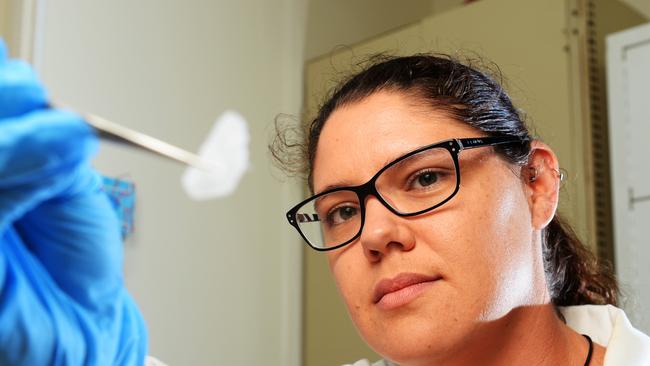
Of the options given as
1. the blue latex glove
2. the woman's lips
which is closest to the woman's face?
the woman's lips

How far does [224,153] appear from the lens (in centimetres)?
231

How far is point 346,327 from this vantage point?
2.43 metres

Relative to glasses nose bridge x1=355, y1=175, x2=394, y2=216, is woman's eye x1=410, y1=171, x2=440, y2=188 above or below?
above

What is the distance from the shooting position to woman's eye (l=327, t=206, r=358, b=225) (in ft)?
3.88

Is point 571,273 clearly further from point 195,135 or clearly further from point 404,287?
point 195,135

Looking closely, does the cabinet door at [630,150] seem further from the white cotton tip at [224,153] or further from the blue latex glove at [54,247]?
the blue latex glove at [54,247]

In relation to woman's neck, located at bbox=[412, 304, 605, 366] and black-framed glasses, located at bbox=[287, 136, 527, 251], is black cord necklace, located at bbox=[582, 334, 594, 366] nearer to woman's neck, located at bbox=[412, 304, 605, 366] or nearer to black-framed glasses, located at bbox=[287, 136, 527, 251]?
woman's neck, located at bbox=[412, 304, 605, 366]

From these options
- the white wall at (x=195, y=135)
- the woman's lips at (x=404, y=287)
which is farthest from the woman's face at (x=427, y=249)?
the white wall at (x=195, y=135)

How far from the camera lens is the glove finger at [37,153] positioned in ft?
1.82

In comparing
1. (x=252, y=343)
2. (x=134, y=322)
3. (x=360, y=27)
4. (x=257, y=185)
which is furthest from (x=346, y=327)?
(x=134, y=322)

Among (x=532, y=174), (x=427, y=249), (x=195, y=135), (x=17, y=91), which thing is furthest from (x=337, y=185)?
(x=195, y=135)

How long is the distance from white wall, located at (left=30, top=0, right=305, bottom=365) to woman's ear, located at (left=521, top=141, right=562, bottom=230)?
1.27 meters

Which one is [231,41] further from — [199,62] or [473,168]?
[473,168]

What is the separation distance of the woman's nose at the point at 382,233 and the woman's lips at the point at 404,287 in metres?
0.04
